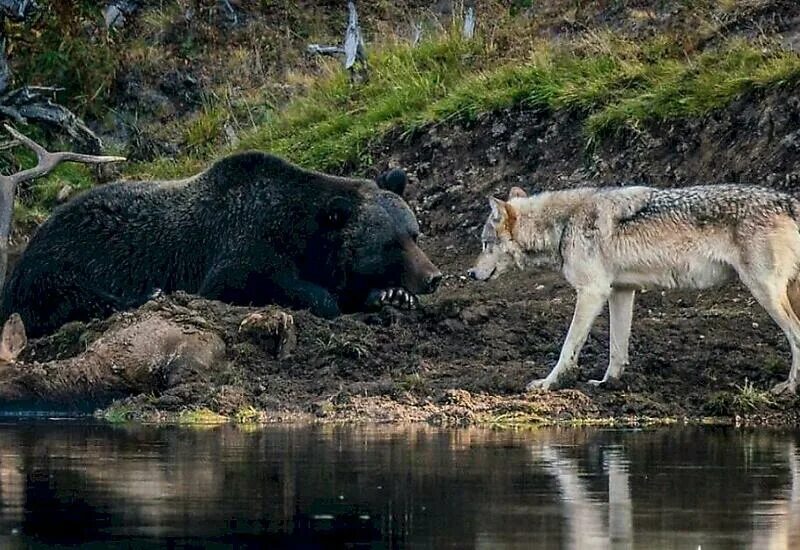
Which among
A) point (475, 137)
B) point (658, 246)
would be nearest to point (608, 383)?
point (658, 246)

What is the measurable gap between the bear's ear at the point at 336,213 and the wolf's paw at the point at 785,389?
451 centimetres

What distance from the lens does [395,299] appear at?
1648 centimetres

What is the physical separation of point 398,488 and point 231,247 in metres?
6.91

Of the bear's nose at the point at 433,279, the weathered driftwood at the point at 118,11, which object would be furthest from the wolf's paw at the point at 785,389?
the weathered driftwood at the point at 118,11

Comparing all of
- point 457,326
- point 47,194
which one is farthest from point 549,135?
point 47,194

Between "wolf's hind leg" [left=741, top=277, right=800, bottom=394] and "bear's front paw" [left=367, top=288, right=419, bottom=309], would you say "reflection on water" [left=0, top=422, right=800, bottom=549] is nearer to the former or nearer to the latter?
"wolf's hind leg" [left=741, top=277, right=800, bottom=394]

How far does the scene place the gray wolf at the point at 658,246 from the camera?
14.1 m

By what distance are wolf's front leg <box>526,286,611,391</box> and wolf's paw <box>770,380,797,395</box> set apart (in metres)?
1.43

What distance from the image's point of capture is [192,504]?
9672 millimetres

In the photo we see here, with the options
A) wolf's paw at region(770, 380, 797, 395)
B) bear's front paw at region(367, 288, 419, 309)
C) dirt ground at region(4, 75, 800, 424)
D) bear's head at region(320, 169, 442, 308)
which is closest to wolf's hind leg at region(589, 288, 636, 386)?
dirt ground at region(4, 75, 800, 424)

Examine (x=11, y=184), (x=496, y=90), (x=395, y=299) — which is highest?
(x=496, y=90)

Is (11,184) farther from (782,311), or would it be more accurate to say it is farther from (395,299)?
(782,311)

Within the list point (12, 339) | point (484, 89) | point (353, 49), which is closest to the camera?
point (12, 339)

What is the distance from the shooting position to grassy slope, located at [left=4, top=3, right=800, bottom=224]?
20.5 metres
